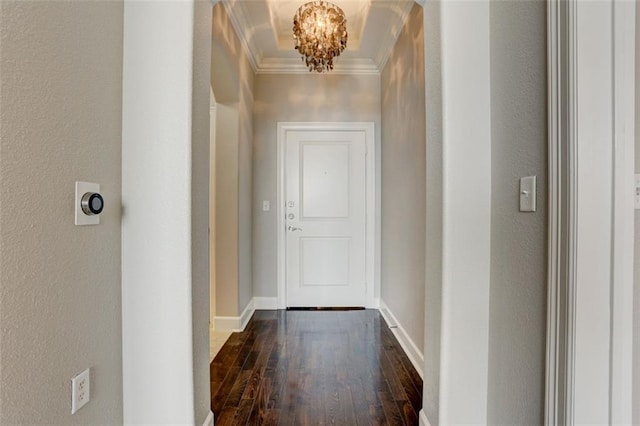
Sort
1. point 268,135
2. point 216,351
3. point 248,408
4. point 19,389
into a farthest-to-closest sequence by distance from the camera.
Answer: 1. point 268,135
2. point 216,351
3. point 248,408
4. point 19,389

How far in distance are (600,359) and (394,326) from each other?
2.10m

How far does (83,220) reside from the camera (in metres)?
1.08

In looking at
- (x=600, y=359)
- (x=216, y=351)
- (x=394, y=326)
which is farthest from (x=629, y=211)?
(x=216, y=351)

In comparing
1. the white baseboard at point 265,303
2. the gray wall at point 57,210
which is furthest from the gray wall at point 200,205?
the white baseboard at point 265,303

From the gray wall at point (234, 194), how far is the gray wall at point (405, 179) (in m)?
1.39

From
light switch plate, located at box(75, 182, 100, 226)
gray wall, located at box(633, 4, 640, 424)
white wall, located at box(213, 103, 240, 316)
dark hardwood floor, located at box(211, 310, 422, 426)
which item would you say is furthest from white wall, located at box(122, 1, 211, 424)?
white wall, located at box(213, 103, 240, 316)

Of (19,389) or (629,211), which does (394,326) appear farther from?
(19,389)

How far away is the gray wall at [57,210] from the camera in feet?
2.80

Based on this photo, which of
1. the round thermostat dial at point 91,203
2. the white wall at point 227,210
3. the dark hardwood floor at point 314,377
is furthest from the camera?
the white wall at point 227,210

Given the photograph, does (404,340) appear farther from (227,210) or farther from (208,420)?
(227,210)

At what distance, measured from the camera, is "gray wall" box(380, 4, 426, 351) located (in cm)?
225

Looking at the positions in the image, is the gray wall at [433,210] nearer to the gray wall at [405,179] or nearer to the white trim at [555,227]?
the white trim at [555,227]

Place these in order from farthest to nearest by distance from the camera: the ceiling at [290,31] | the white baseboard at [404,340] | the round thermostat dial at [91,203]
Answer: the ceiling at [290,31] → the white baseboard at [404,340] → the round thermostat dial at [91,203]

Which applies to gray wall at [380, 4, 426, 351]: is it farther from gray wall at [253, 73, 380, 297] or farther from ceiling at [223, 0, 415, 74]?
gray wall at [253, 73, 380, 297]
